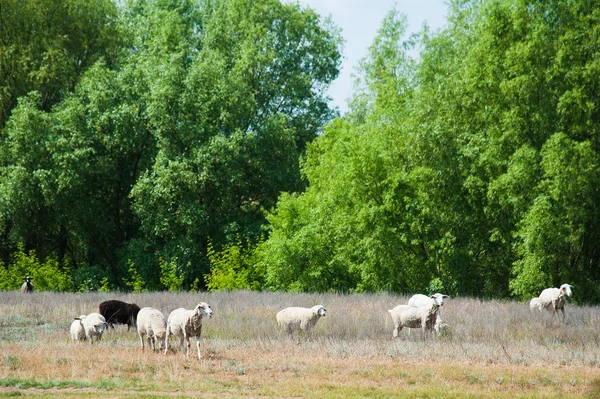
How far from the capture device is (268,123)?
48.9m

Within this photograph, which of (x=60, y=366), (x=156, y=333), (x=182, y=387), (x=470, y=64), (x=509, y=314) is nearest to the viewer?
(x=182, y=387)

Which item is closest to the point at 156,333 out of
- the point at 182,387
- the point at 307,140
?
the point at 182,387

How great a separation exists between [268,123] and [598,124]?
2094 cm

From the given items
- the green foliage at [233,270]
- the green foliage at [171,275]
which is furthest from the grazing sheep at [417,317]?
the green foliage at [171,275]

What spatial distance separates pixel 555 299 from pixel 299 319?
32.9 ft

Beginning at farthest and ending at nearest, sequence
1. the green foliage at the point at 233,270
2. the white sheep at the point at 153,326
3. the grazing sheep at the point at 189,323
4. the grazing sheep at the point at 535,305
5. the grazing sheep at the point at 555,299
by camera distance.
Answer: the green foliage at the point at 233,270, the grazing sheep at the point at 535,305, the grazing sheep at the point at 555,299, the white sheep at the point at 153,326, the grazing sheep at the point at 189,323

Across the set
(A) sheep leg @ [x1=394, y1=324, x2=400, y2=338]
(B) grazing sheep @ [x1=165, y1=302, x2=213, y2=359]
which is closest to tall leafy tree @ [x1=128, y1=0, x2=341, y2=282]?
(A) sheep leg @ [x1=394, y1=324, x2=400, y2=338]

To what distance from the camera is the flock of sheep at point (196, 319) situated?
64.0 feet

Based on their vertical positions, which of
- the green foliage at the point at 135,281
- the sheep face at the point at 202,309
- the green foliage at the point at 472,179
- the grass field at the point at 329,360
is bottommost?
the grass field at the point at 329,360

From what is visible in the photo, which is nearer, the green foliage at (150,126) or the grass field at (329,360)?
the grass field at (329,360)

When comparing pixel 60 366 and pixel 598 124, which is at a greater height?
pixel 598 124

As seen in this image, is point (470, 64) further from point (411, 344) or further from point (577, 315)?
point (411, 344)

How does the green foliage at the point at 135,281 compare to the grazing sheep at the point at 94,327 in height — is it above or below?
above

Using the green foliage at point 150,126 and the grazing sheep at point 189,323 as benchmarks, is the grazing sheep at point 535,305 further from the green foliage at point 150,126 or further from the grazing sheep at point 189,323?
the green foliage at point 150,126
